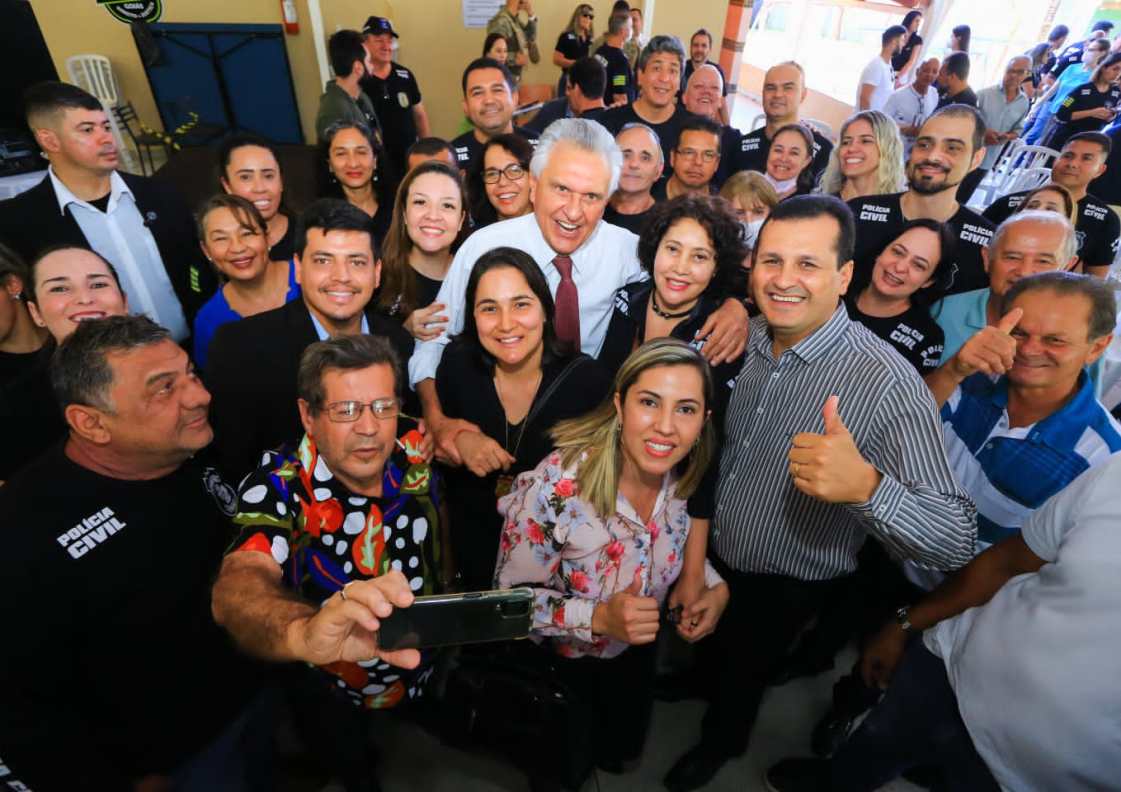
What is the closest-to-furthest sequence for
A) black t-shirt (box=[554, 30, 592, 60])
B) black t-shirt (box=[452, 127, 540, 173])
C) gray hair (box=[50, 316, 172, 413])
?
gray hair (box=[50, 316, 172, 413]) < black t-shirt (box=[452, 127, 540, 173]) < black t-shirt (box=[554, 30, 592, 60])

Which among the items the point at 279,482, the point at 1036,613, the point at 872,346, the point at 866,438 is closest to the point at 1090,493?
the point at 1036,613

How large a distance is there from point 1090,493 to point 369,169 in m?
3.61

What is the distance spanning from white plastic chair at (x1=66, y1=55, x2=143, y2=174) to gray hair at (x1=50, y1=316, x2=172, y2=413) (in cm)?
712

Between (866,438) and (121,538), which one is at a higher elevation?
(866,438)

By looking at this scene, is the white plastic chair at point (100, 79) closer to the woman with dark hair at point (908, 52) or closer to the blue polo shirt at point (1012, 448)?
the blue polo shirt at point (1012, 448)

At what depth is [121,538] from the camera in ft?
5.09

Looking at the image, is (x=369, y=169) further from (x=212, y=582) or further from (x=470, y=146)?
(x=212, y=582)

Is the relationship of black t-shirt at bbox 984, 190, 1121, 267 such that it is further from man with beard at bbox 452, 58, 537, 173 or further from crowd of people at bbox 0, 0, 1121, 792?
man with beard at bbox 452, 58, 537, 173

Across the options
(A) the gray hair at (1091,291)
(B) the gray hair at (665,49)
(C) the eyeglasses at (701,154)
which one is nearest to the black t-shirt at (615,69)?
(B) the gray hair at (665,49)

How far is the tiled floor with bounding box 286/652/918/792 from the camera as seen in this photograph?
87.9 inches

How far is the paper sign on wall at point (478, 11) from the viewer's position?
7.81 meters

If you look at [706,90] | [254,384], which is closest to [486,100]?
[706,90]

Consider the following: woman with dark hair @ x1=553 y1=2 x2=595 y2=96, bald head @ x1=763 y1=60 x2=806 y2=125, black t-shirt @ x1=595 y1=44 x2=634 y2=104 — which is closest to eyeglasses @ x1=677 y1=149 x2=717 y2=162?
bald head @ x1=763 y1=60 x2=806 y2=125

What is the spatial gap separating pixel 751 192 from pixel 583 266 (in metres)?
1.21
